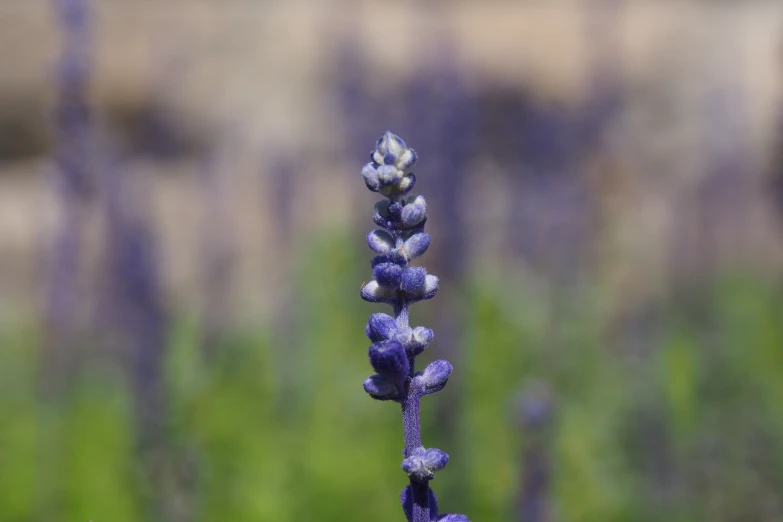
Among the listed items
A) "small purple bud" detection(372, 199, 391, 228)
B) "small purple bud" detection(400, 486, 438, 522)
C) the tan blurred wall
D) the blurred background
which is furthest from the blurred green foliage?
the tan blurred wall

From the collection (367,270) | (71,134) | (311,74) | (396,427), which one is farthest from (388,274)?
(311,74)

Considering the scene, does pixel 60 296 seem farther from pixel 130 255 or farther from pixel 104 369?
pixel 104 369

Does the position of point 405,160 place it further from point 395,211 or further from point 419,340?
point 419,340

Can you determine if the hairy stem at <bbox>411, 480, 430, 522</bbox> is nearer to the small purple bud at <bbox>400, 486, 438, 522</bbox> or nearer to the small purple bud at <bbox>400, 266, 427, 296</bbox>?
the small purple bud at <bbox>400, 486, 438, 522</bbox>

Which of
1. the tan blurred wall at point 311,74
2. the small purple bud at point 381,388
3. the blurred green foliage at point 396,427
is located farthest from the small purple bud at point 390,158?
the tan blurred wall at point 311,74

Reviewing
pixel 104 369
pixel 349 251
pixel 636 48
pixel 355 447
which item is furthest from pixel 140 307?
pixel 636 48

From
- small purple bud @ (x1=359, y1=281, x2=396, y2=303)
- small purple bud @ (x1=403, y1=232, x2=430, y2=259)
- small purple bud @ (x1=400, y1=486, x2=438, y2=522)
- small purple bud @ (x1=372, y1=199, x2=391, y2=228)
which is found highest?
small purple bud @ (x1=372, y1=199, x2=391, y2=228)

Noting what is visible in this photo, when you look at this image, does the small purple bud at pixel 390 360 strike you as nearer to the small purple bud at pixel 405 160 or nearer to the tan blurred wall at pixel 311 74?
the small purple bud at pixel 405 160
